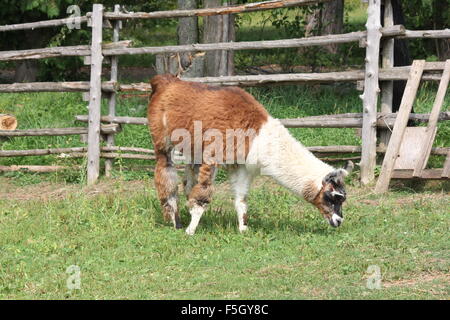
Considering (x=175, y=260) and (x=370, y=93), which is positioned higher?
(x=370, y=93)

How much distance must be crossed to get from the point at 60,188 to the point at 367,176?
3.84 m

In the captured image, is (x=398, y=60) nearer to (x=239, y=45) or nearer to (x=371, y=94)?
(x=371, y=94)

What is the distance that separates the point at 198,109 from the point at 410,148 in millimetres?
2826

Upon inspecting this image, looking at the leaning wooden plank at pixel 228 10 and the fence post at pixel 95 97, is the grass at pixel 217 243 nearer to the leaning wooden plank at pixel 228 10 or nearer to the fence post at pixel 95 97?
the fence post at pixel 95 97

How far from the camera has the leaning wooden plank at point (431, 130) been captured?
9422 mm

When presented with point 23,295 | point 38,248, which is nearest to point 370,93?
point 38,248

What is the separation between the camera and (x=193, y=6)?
14.1 m

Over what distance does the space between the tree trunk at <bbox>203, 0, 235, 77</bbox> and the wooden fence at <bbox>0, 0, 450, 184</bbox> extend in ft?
6.71

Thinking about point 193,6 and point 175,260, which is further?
point 193,6

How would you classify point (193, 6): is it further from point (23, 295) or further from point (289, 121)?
point (23, 295)

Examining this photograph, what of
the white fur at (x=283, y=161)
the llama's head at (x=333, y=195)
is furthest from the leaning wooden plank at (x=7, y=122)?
the llama's head at (x=333, y=195)

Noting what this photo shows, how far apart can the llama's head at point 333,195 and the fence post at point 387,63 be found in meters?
2.45

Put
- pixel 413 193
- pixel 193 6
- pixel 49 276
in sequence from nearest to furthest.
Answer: pixel 49 276 → pixel 413 193 → pixel 193 6

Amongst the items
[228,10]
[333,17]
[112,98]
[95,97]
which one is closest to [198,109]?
[228,10]
